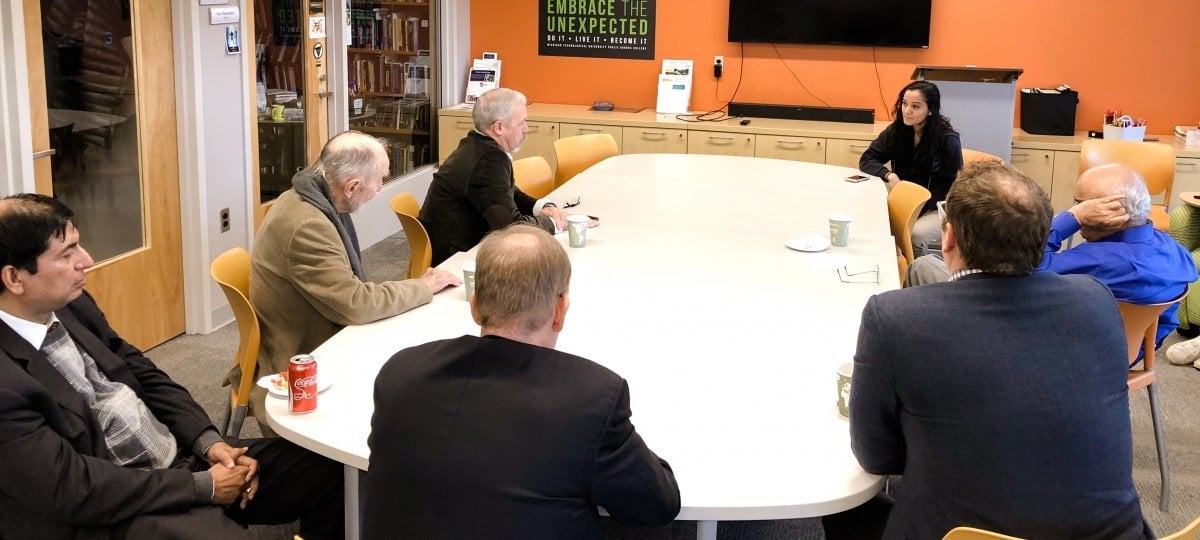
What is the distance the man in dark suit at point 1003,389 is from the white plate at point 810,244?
1.81 metres

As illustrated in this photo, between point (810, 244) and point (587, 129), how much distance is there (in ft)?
11.9

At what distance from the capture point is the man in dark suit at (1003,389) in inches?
78.6

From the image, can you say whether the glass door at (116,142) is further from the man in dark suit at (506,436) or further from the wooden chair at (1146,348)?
the wooden chair at (1146,348)

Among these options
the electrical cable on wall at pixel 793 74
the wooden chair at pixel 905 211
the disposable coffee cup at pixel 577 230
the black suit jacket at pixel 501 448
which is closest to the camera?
the black suit jacket at pixel 501 448

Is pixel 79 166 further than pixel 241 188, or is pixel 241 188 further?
pixel 241 188

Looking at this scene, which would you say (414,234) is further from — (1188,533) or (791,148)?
(791,148)

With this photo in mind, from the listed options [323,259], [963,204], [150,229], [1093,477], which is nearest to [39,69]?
[150,229]

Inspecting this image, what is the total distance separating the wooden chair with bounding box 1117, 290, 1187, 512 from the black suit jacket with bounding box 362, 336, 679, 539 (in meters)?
1.92

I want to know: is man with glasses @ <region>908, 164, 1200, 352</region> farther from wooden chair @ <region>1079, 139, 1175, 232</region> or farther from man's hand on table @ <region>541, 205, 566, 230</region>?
wooden chair @ <region>1079, 139, 1175, 232</region>

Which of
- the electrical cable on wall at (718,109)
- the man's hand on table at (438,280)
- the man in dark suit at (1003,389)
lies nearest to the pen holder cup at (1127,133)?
the electrical cable on wall at (718,109)

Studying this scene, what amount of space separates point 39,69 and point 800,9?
4825 millimetres

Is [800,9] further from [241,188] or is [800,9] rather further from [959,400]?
[959,400]

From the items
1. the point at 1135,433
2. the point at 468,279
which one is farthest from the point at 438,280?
the point at 1135,433

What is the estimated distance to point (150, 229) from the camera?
4707mm
